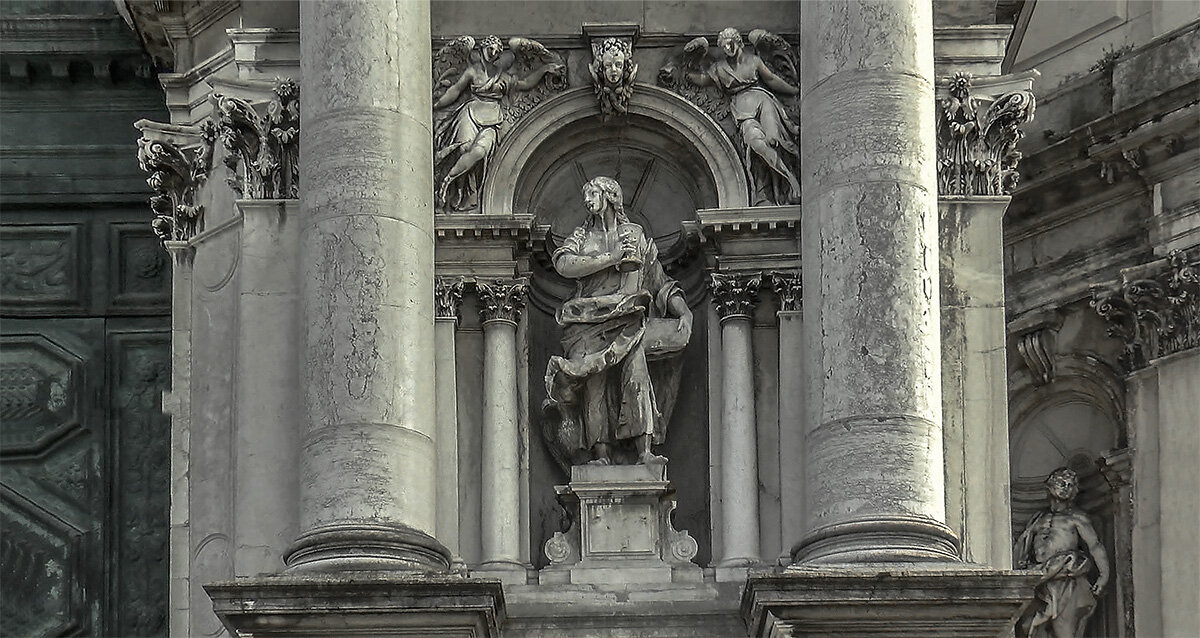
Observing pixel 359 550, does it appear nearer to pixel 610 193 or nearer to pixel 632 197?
pixel 610 193

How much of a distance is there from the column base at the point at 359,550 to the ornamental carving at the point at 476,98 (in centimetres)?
306

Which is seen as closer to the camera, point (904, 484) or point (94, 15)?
point (904, 484)

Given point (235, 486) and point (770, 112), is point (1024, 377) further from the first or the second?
point (235, 486)

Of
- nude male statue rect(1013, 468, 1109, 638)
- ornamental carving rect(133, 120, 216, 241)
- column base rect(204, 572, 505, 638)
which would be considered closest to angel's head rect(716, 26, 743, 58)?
ornamental carving rect(133, 120, 216, 241)

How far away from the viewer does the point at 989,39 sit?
96.4 ft

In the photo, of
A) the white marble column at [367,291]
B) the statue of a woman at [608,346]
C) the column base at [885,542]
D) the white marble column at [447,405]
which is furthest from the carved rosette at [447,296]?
the column base at [885,542]

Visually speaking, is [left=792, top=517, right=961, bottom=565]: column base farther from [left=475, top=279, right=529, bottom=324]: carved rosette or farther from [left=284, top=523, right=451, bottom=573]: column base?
[left=475, top=279, right=529, bottom=324]: carved rosette

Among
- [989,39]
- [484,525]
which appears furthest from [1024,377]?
[484,525]

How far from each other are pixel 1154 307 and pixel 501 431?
22.7 ft

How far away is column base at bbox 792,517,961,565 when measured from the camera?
2656cm

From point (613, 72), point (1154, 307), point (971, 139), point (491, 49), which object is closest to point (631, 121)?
point (613, 72)

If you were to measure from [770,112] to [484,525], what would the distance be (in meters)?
3.91

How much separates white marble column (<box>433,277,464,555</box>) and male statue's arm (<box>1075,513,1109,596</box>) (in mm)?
6910

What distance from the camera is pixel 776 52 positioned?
29094mm
